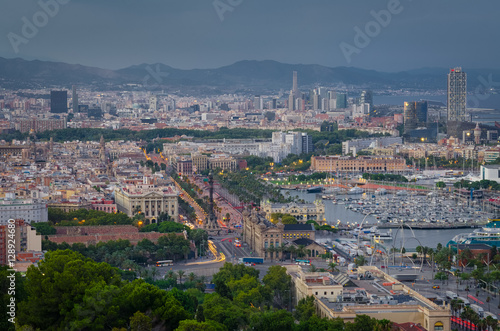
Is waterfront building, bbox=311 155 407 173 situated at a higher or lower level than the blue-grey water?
higher

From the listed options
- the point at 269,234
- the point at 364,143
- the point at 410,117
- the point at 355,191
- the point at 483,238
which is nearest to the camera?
the point at 269,234

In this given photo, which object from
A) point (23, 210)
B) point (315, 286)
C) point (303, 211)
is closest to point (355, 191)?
point (303, 211)

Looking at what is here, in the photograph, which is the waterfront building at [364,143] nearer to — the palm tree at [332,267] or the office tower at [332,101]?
the palm tree at [332,267]

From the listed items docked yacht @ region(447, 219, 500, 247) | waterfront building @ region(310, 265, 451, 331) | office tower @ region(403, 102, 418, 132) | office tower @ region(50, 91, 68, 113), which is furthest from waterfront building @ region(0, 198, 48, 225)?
office tower @ region(50, 91, 68, 113)

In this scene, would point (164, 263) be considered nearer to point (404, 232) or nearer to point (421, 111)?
point (404, 232)

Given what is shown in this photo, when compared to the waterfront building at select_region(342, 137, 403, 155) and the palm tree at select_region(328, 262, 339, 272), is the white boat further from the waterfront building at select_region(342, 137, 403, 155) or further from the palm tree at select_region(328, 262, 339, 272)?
the palm tree at select_region(328, 262, 339, 272)
